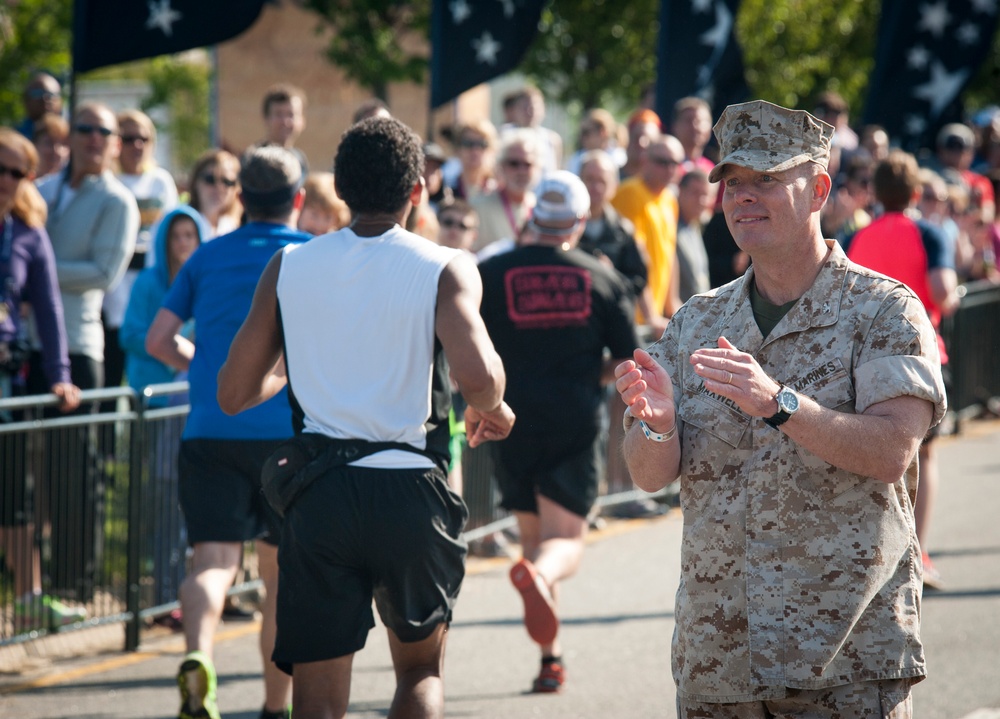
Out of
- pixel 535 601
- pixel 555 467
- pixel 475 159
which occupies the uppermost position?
pixel 475 159

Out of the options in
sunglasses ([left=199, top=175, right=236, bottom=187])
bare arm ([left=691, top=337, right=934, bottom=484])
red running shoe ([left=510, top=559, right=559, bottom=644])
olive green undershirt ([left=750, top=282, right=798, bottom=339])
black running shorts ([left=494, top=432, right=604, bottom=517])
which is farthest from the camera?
sunglasses ([left=199, top=175, right=236, bottom=187])

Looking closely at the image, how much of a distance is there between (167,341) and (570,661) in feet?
8.42

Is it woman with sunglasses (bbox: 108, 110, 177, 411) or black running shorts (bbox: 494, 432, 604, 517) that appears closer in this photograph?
black running shorts (bbox: 494, 432, 604, 517)

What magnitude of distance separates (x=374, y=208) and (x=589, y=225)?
517 cm

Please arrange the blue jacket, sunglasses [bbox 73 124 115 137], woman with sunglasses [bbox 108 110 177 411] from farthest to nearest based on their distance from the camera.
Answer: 1. woman with sunglasses [bbox 108 110 177 411]
2. sunglasses [bbox 73 124 115 137]
3. the blue jacket

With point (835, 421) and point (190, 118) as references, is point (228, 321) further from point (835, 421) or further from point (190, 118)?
point (190, 118)

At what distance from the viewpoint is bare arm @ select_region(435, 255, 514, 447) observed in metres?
4.34

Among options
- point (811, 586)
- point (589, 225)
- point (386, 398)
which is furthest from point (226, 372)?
point (589, 225)

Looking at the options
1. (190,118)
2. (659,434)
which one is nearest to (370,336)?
(659,434)

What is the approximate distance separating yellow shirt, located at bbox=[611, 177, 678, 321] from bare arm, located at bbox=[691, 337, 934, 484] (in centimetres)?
723

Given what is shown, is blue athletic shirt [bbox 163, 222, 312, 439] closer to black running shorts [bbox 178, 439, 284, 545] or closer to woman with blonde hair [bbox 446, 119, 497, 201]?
black running shorts [bbox 178, 439, 284, 545]

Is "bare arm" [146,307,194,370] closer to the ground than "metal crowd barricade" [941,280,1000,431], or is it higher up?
higher up

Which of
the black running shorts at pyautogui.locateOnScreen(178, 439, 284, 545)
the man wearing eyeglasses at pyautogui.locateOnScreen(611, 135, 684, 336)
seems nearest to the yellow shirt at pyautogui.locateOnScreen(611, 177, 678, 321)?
the man wearing eyeglasses at pyautogui.locateOnScreen(611, 135, 684, 336)

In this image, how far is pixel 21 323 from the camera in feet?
24.9
